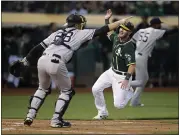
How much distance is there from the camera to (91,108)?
12.5 metres

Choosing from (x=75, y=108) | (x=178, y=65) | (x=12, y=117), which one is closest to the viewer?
(x=12, y=117)

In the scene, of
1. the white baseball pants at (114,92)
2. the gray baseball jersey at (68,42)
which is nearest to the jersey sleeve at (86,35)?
the gray baseball jersey at (68,42)

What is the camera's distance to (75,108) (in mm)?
12609

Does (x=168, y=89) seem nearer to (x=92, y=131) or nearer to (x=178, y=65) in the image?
(x=178, y=65)

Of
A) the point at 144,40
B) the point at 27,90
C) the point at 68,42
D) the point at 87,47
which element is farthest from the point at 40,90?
the point at 87,47

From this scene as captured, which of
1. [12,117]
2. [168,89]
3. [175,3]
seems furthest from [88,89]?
[12,117]

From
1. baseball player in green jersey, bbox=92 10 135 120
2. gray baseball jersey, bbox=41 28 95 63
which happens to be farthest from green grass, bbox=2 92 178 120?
gray baseball jersey, bbox=41 28 95 63

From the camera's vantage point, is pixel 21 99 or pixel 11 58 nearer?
pixel 21 99

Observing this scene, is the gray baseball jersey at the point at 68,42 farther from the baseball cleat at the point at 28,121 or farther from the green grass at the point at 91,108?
the green grass at the point at 91,108

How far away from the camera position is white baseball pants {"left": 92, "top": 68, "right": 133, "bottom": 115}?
9.91m

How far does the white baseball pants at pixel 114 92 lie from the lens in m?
9.91

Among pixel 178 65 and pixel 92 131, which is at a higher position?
pixel 92 131

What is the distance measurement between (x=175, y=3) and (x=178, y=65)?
2404mm

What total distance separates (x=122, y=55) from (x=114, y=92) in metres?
0.69
